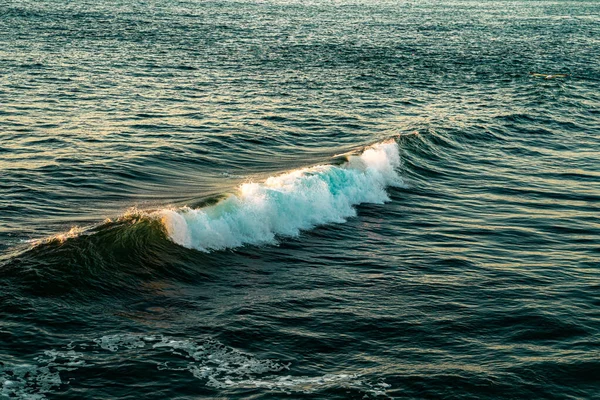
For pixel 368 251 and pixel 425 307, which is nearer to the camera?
pixel 425 307

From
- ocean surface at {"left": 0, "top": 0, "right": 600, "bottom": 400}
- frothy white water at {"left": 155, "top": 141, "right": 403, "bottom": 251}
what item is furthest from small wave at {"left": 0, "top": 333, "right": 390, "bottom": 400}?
frothy white water at {"left": 155, "top": 141, "right": 403, "bottom": 251}

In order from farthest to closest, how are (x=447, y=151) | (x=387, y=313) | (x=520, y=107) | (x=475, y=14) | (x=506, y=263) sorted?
(x=475, y=14), (x=520, y=107), (x=447, y=151), (x=506, y=263), (x=387, y=313)

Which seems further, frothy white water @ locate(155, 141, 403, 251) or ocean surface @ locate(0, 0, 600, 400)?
frothy white water @ locate(155, 141, 403, 251)

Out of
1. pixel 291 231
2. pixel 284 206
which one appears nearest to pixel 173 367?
pixel 291 231

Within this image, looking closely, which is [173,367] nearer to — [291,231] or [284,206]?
[291,231]

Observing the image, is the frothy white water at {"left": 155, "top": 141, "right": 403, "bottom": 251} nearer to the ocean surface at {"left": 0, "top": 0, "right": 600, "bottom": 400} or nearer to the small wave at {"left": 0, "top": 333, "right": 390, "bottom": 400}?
the ocean surface at {"left": 0, "top": 0, "right": 600, "bottom": 400}

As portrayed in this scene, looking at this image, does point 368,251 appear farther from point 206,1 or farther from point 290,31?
point 206,1

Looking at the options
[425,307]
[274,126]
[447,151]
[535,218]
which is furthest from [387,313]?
[274,126]

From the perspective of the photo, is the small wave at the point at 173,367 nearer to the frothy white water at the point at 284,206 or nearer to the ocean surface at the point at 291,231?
the ocean surface at the point at 291,231
